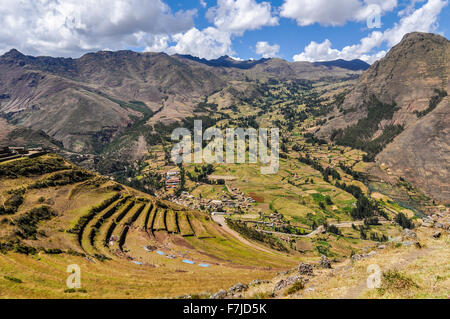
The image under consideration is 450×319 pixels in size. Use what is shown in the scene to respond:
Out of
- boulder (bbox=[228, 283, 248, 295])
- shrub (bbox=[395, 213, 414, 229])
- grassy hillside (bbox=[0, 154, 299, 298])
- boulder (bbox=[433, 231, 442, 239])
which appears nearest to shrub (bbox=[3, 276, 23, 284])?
grassy hillside (bbox=[0, 154, 299, 298])

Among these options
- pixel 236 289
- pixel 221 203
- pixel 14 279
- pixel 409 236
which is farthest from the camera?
pixel 221 203

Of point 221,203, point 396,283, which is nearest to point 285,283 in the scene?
point 396,283

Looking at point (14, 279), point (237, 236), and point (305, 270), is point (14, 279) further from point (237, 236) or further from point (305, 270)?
point (237, 236)

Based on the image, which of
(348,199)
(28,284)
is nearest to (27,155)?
(28,284)

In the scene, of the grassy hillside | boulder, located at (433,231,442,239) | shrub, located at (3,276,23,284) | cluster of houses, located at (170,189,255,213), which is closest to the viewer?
shrub, located at (3,276,23,284)

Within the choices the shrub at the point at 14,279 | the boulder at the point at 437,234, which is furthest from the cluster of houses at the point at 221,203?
the shrub at the point at 14,279

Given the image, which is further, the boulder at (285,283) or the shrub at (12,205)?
the shrub at (12,205)

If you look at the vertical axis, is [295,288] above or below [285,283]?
above

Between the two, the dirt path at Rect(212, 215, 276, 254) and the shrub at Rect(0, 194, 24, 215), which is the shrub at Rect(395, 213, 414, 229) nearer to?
the dirt path at Rect(212, 215, 276, 254)

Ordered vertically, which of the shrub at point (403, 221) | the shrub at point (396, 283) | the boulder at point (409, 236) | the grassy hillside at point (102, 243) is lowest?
the shrub at point (403, 221)

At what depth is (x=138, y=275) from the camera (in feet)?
135

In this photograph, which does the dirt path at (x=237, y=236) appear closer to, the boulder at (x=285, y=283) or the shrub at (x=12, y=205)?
the boulder at (x=285, y=283)

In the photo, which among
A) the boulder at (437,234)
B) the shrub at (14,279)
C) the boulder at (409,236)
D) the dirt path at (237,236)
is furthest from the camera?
the dirt path at (237,236)

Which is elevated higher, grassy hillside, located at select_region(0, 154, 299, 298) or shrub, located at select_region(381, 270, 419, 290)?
shrub, located at select_region(381, 270, 419, 290)
